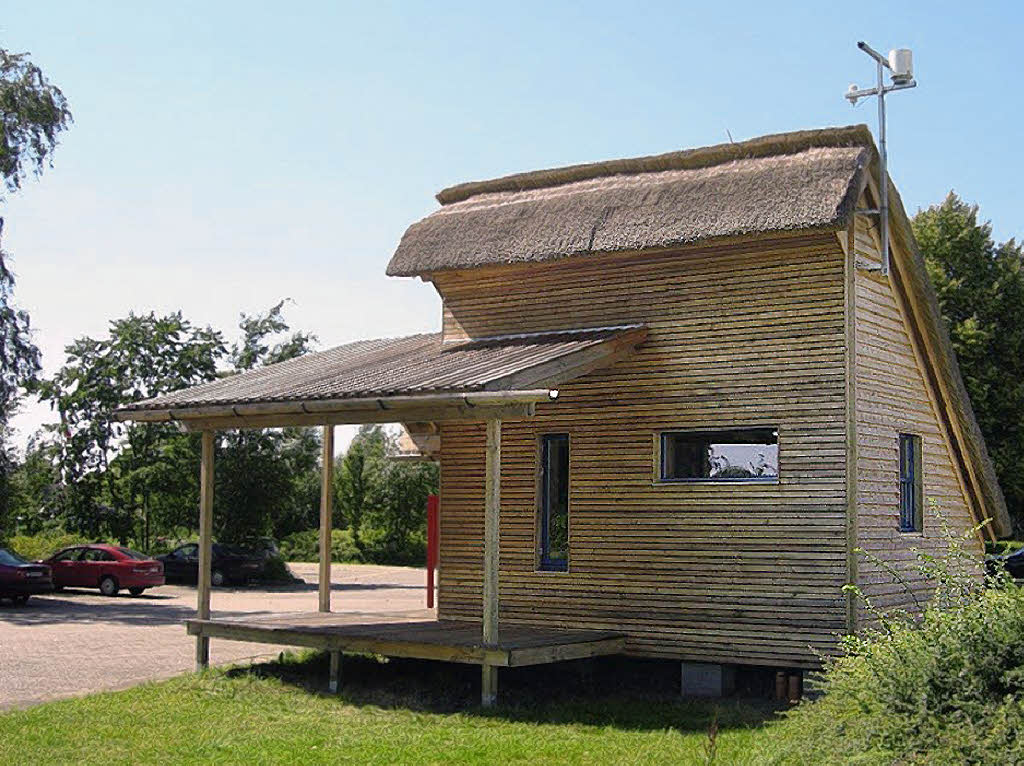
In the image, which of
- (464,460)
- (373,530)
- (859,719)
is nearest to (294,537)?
(373,530)

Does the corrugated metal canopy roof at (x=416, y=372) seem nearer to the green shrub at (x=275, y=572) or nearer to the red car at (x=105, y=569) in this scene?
the red car at (x=105, y=569)

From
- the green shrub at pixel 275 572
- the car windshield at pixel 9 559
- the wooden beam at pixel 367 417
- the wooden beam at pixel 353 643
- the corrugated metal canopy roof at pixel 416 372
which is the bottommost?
the green shrub at pixel 275 572

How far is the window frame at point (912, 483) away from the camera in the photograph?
1551 centimetres

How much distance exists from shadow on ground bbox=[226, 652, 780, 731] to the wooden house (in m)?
0.52

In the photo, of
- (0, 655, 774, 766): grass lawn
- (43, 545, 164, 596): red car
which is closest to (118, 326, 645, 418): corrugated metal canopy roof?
(0, 655, 774, 766): grass lawn

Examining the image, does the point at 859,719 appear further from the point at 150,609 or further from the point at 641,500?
the point at 150,609

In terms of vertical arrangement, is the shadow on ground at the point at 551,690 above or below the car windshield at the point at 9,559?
below

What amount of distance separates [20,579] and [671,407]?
727 inches

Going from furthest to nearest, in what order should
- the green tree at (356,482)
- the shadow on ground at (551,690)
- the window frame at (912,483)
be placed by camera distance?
the green tree at (356,482) → the window frame at (912,483) → the shadow on ground at (551,690)

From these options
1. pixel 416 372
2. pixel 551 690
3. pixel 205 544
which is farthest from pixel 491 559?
pixel 205 544

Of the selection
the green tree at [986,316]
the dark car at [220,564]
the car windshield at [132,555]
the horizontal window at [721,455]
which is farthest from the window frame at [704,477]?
the green tree at [986,316]

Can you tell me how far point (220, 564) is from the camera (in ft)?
113

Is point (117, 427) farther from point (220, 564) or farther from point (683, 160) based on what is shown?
point (683, 160)

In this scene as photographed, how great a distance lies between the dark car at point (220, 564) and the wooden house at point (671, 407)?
18.5 metres
